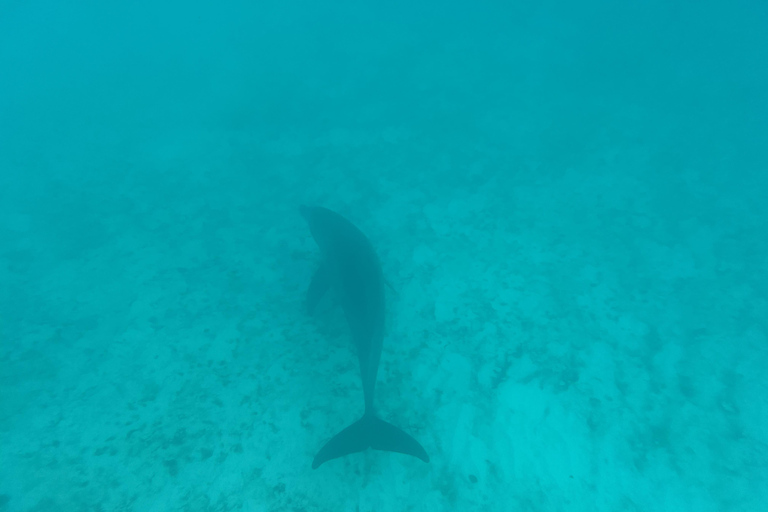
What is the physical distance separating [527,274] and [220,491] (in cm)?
628

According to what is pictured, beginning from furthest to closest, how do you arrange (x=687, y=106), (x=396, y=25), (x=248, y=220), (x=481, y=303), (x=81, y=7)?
(x=81, y=7), (x=396, y=25), (x=687, y=106), (x=248, y=220), (x=481, y=303)

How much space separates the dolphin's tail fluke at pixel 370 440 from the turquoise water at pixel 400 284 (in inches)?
19.5

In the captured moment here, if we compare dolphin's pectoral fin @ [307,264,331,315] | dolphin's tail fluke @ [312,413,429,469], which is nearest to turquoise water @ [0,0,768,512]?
dolphin's pectoral fin @ [307,264,331,315]

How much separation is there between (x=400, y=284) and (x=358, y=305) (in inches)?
76.5

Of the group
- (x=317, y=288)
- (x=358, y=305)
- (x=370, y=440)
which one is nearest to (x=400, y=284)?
(x=317, y=288)

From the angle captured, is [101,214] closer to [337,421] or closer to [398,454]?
[337,421]

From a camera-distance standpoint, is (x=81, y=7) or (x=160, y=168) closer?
(x=160, y=168)

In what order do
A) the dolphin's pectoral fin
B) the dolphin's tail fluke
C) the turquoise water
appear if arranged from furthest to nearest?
1. the dolphin's pectoral fin
2. the turquoise water
3. the dolphin's tail fluke

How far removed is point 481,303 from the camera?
251 inches

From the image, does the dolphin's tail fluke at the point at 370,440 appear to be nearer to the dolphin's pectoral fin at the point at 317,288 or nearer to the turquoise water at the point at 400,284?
the turquoise water at the point at 400,284

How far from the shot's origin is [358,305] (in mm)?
4836

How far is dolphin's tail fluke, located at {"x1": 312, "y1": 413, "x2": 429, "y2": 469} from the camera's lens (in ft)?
13.5

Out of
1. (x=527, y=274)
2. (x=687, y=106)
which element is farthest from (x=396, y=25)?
(x=527, y=274)

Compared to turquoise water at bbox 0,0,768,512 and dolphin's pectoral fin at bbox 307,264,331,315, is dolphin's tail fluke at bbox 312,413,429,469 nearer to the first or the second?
turquoise water at bbox 0,0,768,512
